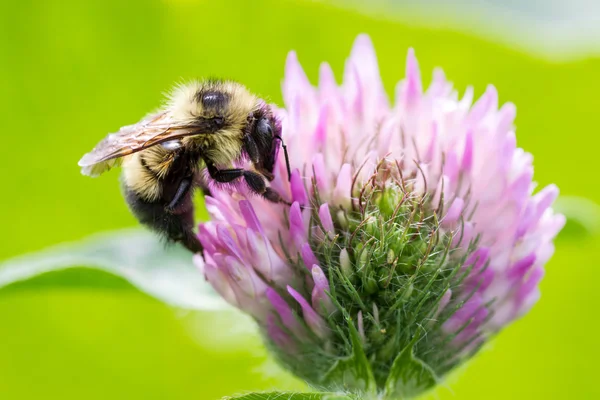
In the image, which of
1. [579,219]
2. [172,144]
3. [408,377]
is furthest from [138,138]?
[579,219]

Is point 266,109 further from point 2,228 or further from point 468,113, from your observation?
point 2,228

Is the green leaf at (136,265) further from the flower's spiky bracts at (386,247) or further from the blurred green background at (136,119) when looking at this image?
the blurred green background at (136,119)

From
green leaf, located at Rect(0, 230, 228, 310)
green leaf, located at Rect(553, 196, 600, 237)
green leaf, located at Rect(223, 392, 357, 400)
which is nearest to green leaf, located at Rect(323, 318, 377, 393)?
green leaf, located at Rect(223, 392, 357, 400)

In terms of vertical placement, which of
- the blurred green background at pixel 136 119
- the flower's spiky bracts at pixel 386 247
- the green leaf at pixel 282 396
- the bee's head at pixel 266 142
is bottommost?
the green leaf at pixel 282 396

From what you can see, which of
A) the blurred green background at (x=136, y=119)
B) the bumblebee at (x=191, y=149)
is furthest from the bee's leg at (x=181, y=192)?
the blurred green background at (x=136, y=119)

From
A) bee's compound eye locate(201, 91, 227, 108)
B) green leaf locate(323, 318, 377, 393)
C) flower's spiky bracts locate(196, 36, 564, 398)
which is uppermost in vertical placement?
bee's compound eye locate(201, 91, 227, 108)

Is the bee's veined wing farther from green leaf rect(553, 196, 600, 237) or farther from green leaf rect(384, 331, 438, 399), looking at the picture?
green leaf rect(553, 196, 600, 237)
